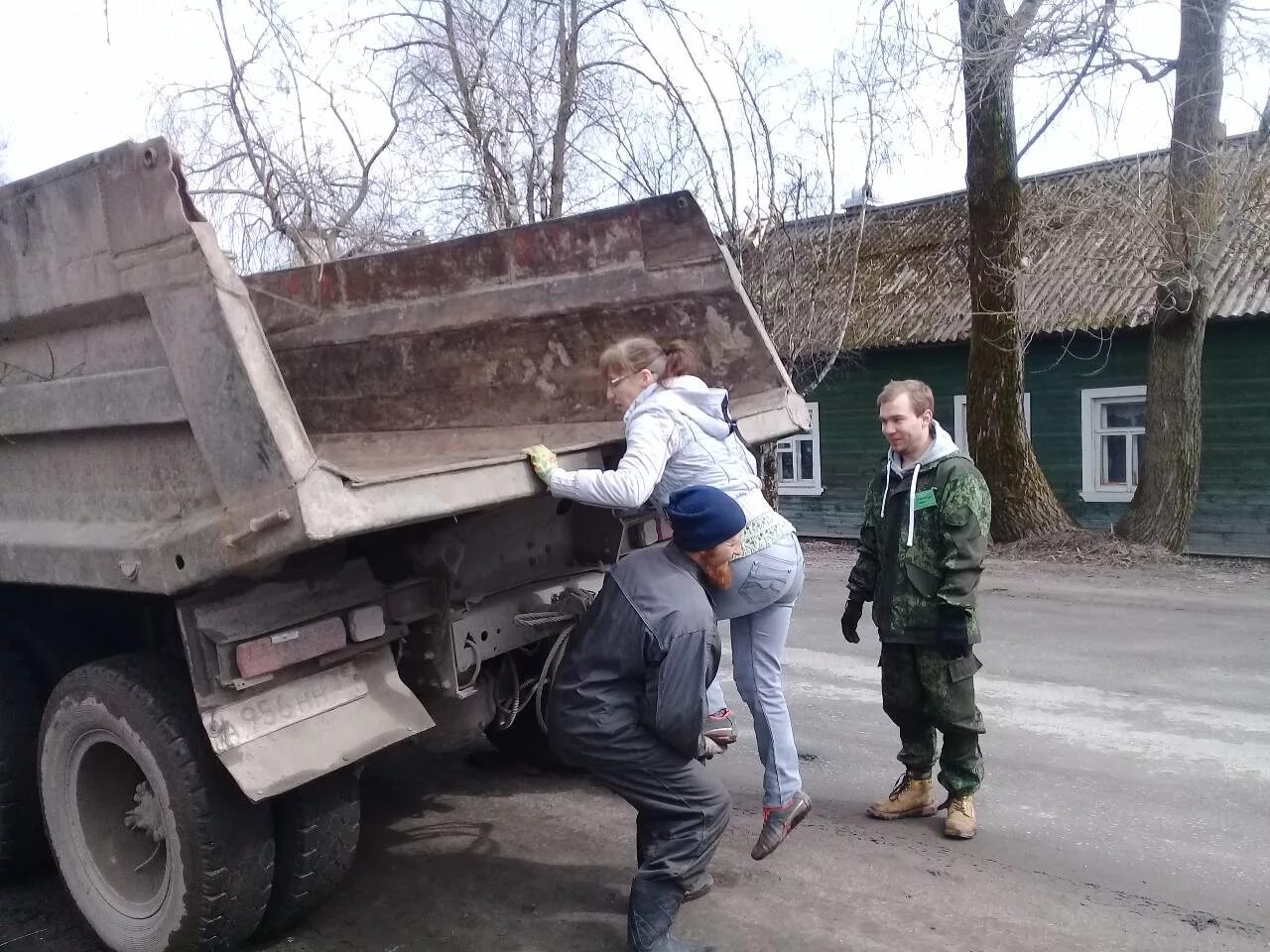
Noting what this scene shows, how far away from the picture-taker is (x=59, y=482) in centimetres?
327

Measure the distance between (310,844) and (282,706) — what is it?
18.4 inches

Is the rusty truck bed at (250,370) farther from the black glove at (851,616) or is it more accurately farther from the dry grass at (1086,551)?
the dry grass at (1086,551)

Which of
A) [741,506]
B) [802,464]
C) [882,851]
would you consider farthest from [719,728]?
[802,464]

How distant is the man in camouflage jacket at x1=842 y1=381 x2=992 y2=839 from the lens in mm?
3760

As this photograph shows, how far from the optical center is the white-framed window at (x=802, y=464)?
1659 cm

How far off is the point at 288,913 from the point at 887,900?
184 cm

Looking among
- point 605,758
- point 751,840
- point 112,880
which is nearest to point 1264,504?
point 751,840

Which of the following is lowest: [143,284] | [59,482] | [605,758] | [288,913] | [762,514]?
[288,913]

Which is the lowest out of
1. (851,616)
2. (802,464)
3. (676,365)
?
(802,464)

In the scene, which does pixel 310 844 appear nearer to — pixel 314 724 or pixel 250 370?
pixel 314 724

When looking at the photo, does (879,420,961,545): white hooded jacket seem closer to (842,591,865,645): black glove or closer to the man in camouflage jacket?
the man in camouflage jacket

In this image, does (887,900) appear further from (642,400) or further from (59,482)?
(59,482)

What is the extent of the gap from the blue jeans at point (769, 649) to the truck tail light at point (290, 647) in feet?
4.10

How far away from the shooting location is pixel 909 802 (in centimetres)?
405
